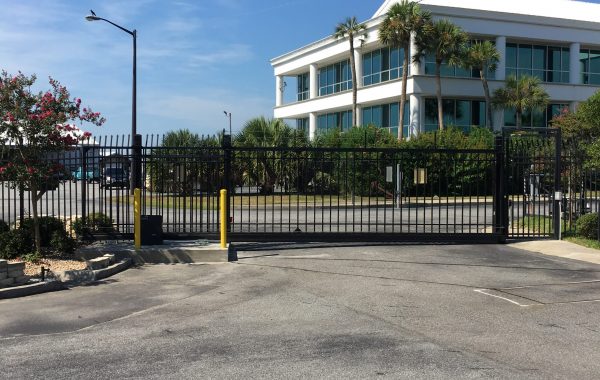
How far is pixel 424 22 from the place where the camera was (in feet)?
114

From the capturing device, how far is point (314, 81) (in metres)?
48.7

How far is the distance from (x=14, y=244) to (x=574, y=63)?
136 feet

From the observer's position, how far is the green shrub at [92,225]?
40.8ft

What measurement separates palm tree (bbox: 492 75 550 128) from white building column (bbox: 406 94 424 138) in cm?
525

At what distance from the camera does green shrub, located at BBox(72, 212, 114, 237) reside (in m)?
12.4

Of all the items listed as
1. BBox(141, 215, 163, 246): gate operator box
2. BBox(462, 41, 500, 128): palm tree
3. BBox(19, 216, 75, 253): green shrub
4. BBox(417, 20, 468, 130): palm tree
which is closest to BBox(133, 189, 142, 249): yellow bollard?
BBox(141, 215, 163, 246): gate operator box

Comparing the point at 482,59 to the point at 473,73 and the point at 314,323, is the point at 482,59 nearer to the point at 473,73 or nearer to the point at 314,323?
the point at 473,73

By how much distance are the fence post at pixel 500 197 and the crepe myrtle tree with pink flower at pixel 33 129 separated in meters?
9.27

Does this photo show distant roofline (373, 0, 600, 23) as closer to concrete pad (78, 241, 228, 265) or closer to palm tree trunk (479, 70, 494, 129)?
palm tree trunk (479, 70, 494, 129)

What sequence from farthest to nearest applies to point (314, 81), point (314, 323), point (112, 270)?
point (314, 81) < point (112, 270) < point (314, 323)

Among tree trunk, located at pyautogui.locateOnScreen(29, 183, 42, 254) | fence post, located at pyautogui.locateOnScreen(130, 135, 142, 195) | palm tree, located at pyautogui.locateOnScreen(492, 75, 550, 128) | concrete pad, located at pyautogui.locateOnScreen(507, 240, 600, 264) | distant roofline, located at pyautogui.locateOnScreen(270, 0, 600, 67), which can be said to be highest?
distant roofline, located at pyautogui.locateOnScreen(270, 0, 600, 67)

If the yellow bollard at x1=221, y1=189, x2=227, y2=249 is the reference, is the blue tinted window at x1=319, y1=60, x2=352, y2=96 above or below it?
above

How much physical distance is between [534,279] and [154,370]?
23.1 feet

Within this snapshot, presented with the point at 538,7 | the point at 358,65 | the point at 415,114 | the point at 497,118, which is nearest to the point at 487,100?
the point at 497,118
